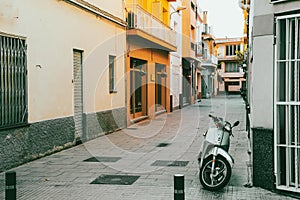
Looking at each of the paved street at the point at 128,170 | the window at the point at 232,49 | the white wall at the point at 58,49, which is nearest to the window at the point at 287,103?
the paved street at the point at 128,170

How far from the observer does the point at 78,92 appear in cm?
1277

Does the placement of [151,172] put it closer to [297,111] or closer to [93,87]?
[297,111]

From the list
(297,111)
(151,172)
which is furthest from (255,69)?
(151,172)

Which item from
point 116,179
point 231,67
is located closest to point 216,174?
point 116,179

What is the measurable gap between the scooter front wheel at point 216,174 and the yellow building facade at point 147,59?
34.2 ft

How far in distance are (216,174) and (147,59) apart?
14331mm

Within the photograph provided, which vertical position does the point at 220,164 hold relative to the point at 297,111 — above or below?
below

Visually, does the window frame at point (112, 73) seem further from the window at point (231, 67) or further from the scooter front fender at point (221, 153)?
the window at point (231, 67)

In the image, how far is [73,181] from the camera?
7906 millimetres

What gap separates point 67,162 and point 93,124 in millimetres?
3872

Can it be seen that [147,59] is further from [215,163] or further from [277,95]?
[277,95]

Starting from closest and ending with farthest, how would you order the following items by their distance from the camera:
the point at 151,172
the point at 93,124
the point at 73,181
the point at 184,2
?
1. the point at 73,181
2. the point at 151,172
3. the point at 93,124
4. the point at 184,2

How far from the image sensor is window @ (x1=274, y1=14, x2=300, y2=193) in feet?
21.4

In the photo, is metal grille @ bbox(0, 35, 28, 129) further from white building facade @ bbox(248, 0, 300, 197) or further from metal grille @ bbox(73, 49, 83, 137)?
white building facade @ bbox(248, 0, 300, 197)
